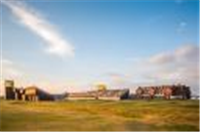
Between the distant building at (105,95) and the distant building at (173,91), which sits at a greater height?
the distant building at (173,91)

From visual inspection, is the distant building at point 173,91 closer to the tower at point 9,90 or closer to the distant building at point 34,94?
the distant building at point 34,94

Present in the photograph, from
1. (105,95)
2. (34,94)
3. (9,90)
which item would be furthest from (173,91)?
(9,90)

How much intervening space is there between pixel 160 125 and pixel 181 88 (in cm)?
3827

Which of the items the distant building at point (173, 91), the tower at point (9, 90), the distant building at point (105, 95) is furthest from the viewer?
the tower at point (9, 90)

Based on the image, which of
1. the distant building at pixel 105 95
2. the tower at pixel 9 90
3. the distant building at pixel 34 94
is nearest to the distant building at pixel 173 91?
the distant building at pixel 105 95

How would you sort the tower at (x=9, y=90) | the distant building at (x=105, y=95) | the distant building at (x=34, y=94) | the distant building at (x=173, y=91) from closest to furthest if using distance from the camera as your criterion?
the distant building at (x=173, y=91), the distant building at (x=105, y=95), the distant building at (x=34, y=94), the tower at (x=9, y=90)

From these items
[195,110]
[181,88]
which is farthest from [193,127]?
[181,88]

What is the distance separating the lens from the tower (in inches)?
4414

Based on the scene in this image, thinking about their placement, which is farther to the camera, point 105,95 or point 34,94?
point 34,94

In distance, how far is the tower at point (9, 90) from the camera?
112125 millimetres

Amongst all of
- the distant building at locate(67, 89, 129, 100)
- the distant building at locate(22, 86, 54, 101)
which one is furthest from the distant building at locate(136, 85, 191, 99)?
the distant building at locate(22, 86, 54, 101)

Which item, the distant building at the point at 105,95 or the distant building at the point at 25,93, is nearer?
the distant building at the point at 105,95

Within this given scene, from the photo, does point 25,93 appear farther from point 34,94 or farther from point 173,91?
point 173,91

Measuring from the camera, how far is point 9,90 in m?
113
